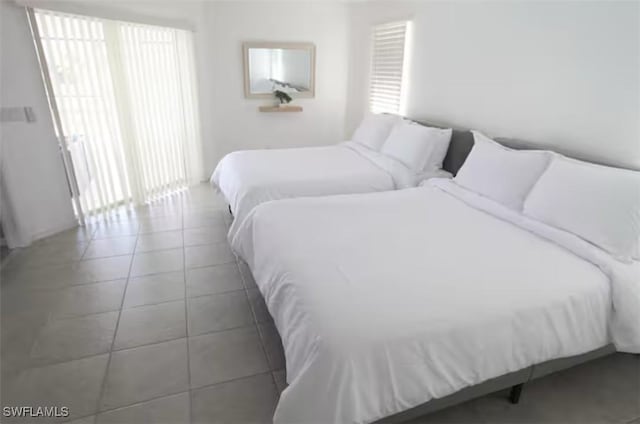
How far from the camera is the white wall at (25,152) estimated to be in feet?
9.46

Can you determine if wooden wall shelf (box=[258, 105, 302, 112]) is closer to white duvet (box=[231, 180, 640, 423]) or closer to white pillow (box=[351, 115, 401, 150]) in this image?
white pillow (box=[351, 115, 401, 150])

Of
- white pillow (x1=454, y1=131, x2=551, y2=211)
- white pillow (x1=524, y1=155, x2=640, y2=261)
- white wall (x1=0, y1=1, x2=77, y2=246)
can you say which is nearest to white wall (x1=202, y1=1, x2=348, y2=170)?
white wall (x1=0, y1=1, x2=77, y2=246)

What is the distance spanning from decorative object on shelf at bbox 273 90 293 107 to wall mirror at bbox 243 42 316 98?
58mm

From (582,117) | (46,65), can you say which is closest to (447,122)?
(582,117)

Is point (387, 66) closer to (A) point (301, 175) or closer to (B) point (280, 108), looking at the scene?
(B) point (280, 108)

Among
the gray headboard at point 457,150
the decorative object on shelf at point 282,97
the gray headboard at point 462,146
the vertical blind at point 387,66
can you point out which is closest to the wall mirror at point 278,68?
the decorative object on shelf at point 282,97

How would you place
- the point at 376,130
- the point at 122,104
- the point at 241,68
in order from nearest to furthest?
the point at 122,104, the point at 376,130, the point at 241,68

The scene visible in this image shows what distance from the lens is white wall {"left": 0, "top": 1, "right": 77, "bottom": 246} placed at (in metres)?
2.88

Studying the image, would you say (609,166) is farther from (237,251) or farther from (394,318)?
(237,251)

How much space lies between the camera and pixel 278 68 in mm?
4980

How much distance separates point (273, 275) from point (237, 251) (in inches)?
28.8

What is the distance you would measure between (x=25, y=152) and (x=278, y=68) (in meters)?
3.01
